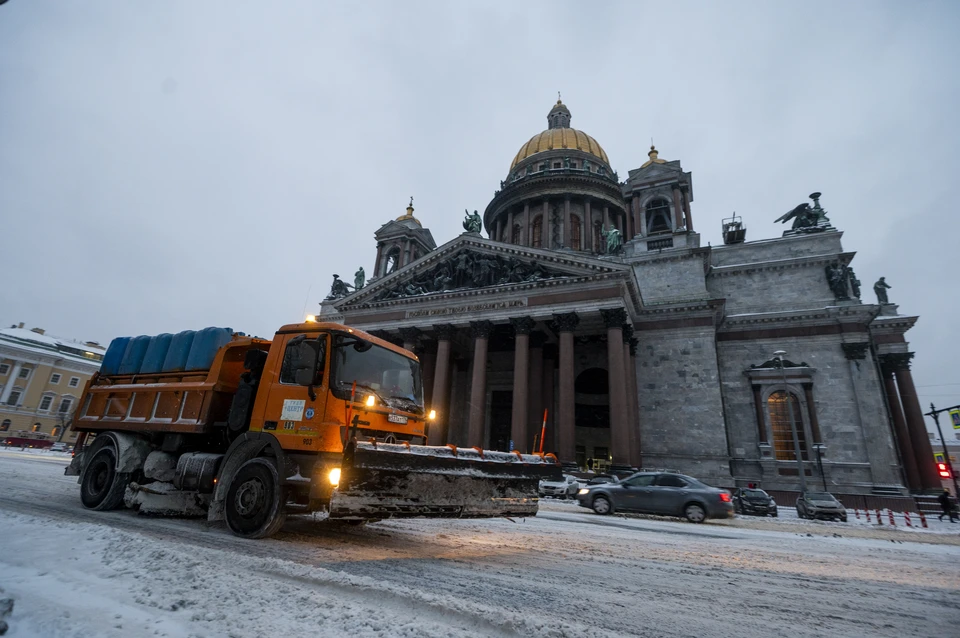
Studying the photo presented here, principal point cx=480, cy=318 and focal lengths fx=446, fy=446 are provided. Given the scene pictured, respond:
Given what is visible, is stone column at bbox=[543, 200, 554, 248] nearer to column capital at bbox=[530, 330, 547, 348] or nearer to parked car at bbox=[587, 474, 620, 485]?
column capital at bbox=[530, 330, 547, 348]

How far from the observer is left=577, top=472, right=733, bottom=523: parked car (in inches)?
515

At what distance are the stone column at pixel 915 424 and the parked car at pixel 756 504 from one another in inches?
555

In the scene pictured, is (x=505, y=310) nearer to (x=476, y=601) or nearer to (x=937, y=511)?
(x=476, y=601)

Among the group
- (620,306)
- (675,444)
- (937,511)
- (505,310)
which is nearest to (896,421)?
(937,511)

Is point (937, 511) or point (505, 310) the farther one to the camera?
point (505, 310)

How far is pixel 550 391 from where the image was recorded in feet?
86.3

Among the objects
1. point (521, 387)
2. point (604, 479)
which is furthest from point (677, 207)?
point (604, 479)

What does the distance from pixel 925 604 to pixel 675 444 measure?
21.4m

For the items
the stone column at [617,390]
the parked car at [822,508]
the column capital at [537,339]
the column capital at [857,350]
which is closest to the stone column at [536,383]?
the column capital at [537,339]

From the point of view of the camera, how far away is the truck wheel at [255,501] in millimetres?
5609

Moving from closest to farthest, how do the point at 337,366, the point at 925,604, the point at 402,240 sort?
the point at 925,604, the point at 337,366, the point at 402,240

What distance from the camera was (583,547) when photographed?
692 cm

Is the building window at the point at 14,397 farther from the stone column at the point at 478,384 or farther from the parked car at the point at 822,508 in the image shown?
the parked car at the point at 822,508

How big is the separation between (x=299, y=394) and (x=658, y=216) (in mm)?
30918
